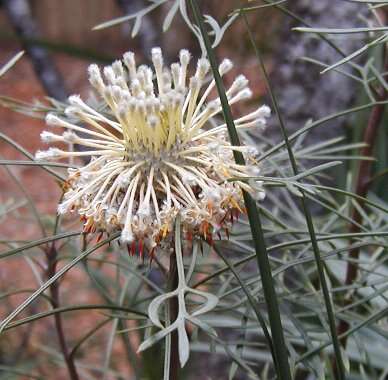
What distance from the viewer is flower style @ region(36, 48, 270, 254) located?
500mm

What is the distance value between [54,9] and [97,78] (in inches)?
199

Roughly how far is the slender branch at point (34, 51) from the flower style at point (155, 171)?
2.51ft

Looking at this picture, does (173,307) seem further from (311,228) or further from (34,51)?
(34,51)

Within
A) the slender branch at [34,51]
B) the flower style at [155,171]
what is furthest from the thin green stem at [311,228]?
the slender branch at [34,51]

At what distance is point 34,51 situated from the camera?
1.34 m

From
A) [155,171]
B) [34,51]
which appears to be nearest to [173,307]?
[155,171]

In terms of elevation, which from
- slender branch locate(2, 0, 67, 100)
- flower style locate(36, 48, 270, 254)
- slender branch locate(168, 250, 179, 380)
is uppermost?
slender branch locate(2, 0, 67, 100)

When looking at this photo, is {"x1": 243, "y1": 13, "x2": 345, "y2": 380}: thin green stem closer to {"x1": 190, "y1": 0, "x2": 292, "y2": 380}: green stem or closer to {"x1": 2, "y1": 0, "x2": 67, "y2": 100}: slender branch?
{"x1": 190, "y1": 0, "x2": 292, "y2": 380}: green stem

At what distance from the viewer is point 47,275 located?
2.41 feet

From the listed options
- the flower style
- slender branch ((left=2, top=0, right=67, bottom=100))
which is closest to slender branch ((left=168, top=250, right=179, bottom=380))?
the flower style

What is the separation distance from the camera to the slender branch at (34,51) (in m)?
1.30

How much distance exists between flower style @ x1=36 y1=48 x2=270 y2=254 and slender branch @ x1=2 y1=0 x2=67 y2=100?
0.76 m

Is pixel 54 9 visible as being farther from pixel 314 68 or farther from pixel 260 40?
pixel 314 68

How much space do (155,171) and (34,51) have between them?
90 cm
